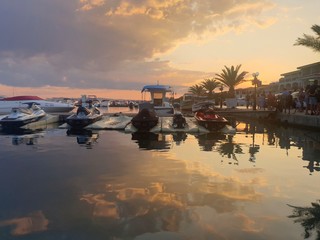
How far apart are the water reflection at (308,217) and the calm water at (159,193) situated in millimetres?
20

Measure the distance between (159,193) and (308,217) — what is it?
11.4ft

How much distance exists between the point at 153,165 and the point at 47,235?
622cm

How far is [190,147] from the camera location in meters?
16.5

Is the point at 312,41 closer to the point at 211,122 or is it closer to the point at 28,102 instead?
the point at 211,122

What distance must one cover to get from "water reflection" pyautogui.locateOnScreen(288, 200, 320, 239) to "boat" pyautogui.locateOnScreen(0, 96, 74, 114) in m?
45.2

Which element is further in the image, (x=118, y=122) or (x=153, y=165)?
(x=118, y=122)

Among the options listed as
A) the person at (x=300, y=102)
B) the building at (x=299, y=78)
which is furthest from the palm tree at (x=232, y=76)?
the person at (x=300, y=102)

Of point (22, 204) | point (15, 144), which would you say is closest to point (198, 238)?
point (22, 204)

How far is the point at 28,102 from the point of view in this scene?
48.1m

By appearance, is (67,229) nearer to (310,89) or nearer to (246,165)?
(246,165)

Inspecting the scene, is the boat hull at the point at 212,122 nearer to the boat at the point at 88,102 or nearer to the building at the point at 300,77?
the boat at the point at 88,102

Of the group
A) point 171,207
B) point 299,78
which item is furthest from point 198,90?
point 171,207

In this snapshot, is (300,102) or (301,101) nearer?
(301,101)

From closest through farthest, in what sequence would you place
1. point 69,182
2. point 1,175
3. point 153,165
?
point 69,182, point 1,175, point 153,165
